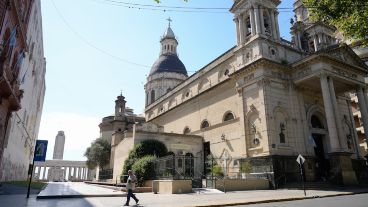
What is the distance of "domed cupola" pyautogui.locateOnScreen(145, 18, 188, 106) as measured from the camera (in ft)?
192

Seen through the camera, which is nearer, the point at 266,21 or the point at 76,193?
the point at 76,193

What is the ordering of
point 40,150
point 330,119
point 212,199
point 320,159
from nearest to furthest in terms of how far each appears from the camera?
point 212,199 < point 40,150 < point 330,119 < point 320,159

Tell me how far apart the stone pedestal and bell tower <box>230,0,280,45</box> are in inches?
508

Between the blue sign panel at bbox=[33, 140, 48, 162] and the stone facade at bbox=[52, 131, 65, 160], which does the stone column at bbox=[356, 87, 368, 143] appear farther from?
the stone facade at bbox=[52, 131, 65, 160]

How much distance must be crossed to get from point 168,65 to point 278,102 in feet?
132

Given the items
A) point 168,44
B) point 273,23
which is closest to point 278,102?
point 273,23

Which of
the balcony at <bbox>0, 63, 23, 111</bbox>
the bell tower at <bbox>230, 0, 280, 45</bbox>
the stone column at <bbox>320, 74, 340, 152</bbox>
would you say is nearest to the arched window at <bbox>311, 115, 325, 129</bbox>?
the stone column at <bbox>320, 74, 340, 152</bbox>

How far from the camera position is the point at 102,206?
10727 millimetres

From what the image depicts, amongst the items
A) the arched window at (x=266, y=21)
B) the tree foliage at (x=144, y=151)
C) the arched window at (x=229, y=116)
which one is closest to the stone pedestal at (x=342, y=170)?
the arched window at (x=229, y=116)

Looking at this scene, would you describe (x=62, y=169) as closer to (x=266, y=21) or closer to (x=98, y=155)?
(x=98, y=155)

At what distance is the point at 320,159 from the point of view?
2712cm

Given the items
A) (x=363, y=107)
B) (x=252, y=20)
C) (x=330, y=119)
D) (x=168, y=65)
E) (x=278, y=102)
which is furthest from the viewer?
(x=168, y=65)

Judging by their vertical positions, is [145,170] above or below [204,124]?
below

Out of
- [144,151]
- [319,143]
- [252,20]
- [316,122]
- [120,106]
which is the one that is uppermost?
[252,20]
